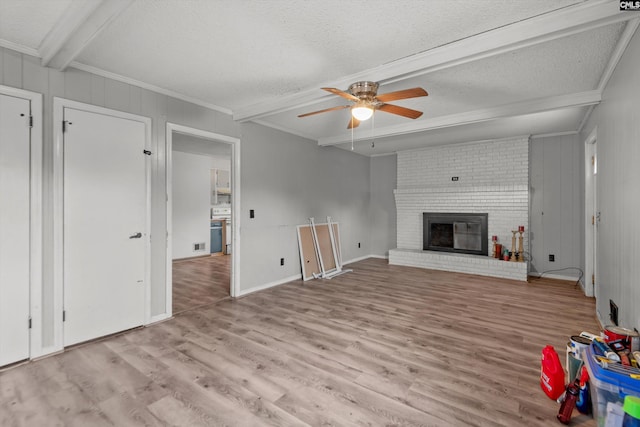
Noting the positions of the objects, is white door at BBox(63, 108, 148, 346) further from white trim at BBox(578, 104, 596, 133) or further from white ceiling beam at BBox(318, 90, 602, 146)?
white trim at BBox(578, 104, 596, 133)

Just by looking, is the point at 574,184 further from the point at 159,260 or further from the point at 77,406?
the point at 77,406

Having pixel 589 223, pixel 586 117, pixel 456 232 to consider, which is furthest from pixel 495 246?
pixel 586 117

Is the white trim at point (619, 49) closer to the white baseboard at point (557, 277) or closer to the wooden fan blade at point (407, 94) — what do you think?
the wooden fan blade at point (407, 94)

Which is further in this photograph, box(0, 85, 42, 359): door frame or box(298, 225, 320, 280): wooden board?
box(298, 225, 320, 280): wooden board

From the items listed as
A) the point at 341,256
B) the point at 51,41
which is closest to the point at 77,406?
the point at 51,41

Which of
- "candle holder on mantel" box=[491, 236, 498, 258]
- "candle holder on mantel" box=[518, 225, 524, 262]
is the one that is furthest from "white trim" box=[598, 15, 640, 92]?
"candle holder on mantel" box=[491, 236, 498, 258]

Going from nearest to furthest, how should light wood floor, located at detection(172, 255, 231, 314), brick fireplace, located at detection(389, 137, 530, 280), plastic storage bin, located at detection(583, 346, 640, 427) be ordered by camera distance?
plastic storage bin, located at detection(583, 346, 640, 427)
light wood floor, located at detection(172, 255, 231, 314)
brick fireplace, located at detection(389, 137, 530, 280)

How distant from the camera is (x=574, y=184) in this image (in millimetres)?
5133

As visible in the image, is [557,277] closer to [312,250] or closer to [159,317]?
[312,250]

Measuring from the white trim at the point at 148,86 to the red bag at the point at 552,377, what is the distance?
162 inches

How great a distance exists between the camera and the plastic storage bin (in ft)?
5.01

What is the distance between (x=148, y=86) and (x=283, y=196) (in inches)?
94.7

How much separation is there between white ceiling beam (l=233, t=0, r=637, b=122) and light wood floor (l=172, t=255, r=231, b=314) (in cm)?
309

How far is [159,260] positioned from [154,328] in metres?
0.70
